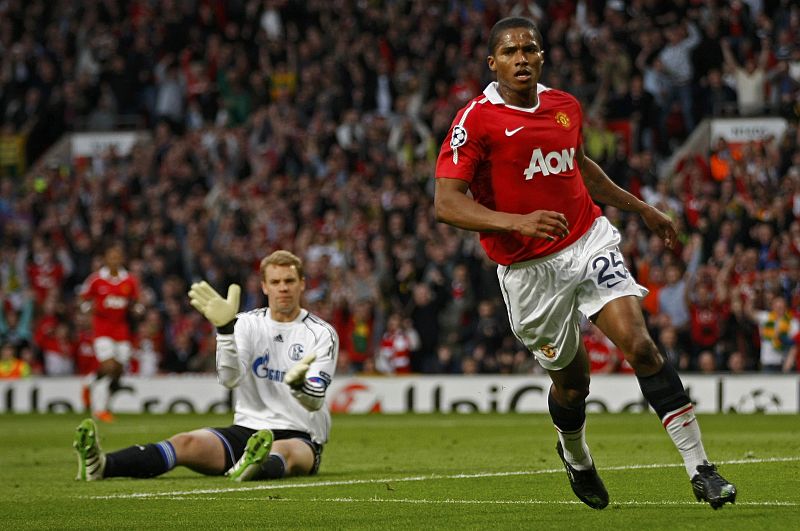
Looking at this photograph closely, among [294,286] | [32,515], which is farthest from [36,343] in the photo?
[32,515]

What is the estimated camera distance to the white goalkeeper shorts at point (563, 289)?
23.7 ft

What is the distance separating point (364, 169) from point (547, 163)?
17.7 metres

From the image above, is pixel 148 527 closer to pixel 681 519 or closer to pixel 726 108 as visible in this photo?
pixel 681 519

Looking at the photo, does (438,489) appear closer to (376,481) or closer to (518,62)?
(376,481)

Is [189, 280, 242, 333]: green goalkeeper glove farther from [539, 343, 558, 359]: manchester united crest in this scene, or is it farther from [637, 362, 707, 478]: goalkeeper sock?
[637, 362, 707, 478]: goalkeeper sock

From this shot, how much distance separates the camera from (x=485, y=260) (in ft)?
71.1

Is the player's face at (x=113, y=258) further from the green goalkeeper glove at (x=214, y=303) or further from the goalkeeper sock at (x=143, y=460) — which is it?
the green goalkeeper glove at (x=214, y=303)

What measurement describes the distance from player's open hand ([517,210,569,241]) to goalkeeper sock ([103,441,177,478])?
4.07 metres

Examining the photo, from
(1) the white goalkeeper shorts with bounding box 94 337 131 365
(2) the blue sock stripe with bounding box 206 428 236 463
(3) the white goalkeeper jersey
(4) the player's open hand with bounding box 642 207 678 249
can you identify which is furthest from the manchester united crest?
(1) the white goalkeeper shorts with bounding box 94 337 131 365

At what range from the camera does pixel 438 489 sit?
9.05 meters

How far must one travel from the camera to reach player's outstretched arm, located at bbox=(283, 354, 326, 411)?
355 inches

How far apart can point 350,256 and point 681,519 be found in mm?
16872

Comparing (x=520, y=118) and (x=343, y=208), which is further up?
(x=520, y=118)

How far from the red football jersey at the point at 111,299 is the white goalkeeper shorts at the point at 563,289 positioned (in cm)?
1323
